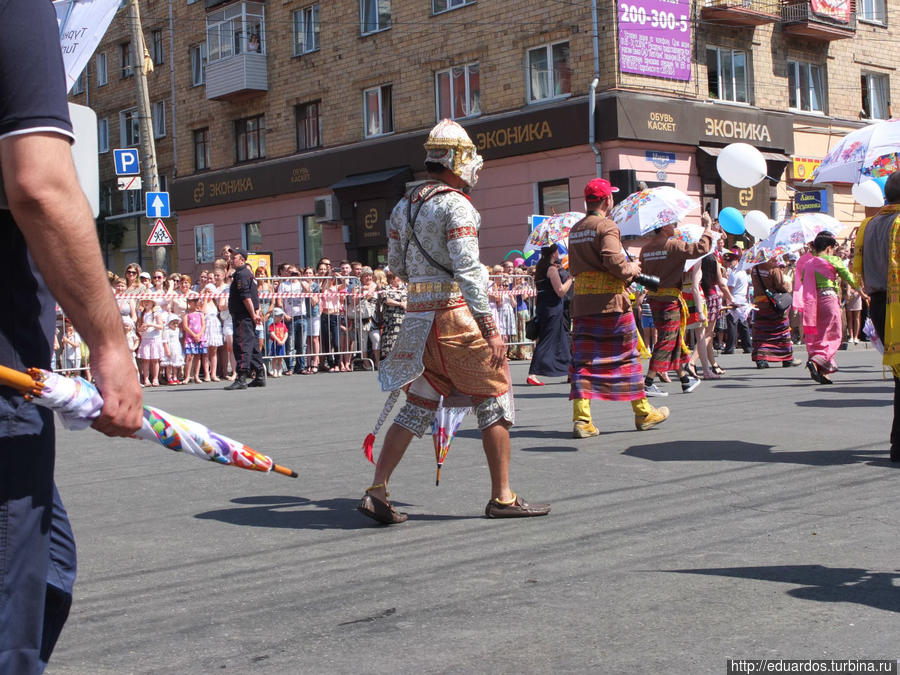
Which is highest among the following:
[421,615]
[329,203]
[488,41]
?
[488,41]

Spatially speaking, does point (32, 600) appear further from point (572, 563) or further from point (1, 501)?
point (572, 563)

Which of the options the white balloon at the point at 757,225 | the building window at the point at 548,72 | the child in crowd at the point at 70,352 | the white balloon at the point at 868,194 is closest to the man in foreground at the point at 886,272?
the white balloon at the point at 868,194

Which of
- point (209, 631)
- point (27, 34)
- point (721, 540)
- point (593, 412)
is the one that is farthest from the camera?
point (593, 412)

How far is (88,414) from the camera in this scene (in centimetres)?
232

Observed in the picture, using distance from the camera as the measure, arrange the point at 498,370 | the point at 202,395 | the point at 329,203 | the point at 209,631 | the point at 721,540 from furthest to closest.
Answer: the point at 329,203
the point at 202,395
the point at 498,370
the point at 721,540
the point at 209,631

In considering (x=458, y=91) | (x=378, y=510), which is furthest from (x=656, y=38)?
(x=378, y=510)

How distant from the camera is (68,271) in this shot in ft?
7.45

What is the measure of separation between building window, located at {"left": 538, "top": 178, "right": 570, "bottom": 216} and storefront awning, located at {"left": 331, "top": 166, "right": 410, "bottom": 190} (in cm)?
432

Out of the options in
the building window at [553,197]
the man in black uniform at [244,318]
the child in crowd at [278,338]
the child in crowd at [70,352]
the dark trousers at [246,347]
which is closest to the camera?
the man in black uniform at [244,318]

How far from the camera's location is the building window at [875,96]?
3219 centimetres

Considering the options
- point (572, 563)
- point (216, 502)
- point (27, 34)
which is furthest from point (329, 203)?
point (27, 34)

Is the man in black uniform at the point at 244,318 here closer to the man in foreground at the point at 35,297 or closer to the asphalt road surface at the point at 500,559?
the asphalt road surface at the point at 500,559

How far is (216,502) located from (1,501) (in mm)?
4513

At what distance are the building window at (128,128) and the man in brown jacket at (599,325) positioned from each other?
33901mm
